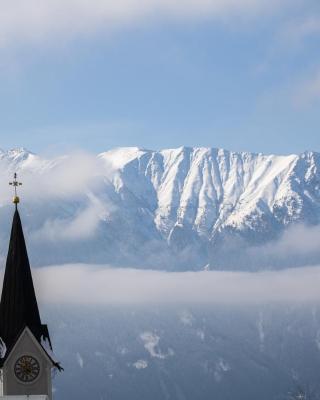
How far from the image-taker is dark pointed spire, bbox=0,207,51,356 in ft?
283

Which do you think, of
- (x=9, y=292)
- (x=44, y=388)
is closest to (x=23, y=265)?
(x=9, y=292)

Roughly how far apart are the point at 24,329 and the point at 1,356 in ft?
7.89

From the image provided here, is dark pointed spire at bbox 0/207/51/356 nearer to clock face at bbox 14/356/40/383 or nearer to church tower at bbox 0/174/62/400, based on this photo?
church tower at bbox 0/174/62/400

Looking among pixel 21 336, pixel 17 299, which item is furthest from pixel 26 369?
pixel 17 299

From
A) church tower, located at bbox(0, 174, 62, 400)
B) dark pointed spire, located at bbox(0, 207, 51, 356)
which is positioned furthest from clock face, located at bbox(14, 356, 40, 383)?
dark pointed spire, located at bbox(0, 207, 51, 356)

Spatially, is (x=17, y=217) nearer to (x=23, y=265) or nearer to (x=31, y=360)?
(x=23, y=265)

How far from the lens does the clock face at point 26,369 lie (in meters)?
86.2

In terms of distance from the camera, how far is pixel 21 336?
3381 inches

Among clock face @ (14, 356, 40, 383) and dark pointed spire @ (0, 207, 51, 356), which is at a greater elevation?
dark pointed spire @ (0, 207, 51, 356)

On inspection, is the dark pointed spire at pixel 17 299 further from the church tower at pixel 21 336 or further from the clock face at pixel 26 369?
the clock face at pixel 26 369

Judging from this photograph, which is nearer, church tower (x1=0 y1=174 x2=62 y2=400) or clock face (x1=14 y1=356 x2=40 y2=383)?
church tower (x1=0 y1=174 x2=62 y2=400)

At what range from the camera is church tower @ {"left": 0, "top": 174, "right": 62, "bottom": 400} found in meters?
85.7

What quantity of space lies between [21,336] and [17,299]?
8.37ft

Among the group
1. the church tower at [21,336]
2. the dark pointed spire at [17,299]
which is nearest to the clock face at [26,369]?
the church tower at [21,336]
